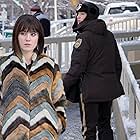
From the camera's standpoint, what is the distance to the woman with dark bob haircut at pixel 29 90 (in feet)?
Result: 12.1

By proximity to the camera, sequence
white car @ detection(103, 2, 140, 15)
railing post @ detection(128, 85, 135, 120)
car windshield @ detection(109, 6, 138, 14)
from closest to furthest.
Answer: railing post @ detection(128, 85, 135, 120)
white car @ detection(103, 2, 140, 15)
car windshield @ detection(109, 6, 138, 14)

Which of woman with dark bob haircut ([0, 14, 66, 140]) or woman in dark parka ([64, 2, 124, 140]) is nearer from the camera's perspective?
woman with dark bob haircut ([0, 14, 66, 140])

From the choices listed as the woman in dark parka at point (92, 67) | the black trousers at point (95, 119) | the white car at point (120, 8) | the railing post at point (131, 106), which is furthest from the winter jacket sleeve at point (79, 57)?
the white car at point (120, 8)

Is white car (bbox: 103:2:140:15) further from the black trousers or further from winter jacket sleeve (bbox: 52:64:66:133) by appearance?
winter jacket sleeve (bbox: 52:64:66:133)

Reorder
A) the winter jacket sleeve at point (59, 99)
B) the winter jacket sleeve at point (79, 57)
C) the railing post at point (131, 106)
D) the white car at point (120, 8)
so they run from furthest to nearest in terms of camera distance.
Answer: the white car at point (120, 8), the railing post at point (131, 106), the winter jacket sleeve at point (79, 57), the winter jacket sleeve at point (59, 99)

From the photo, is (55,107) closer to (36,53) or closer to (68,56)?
(36,53)

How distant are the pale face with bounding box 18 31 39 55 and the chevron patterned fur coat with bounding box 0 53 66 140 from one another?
0.07 meters

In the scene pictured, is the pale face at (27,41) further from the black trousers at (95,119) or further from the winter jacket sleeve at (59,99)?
the black trousers at (95,119)

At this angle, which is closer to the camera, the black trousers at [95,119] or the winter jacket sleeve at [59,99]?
the winter jacket sleeve at [59,99]

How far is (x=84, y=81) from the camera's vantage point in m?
5.68

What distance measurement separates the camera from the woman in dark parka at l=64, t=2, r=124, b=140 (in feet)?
18.1

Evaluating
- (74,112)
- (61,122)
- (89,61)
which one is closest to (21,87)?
(61,122)

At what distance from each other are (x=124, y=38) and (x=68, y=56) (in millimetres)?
1734

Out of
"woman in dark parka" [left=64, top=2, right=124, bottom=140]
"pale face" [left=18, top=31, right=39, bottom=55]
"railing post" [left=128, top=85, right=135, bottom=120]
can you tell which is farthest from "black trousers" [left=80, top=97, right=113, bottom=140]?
"pale face" [left=18, top=31, right=39, bottom=55]
